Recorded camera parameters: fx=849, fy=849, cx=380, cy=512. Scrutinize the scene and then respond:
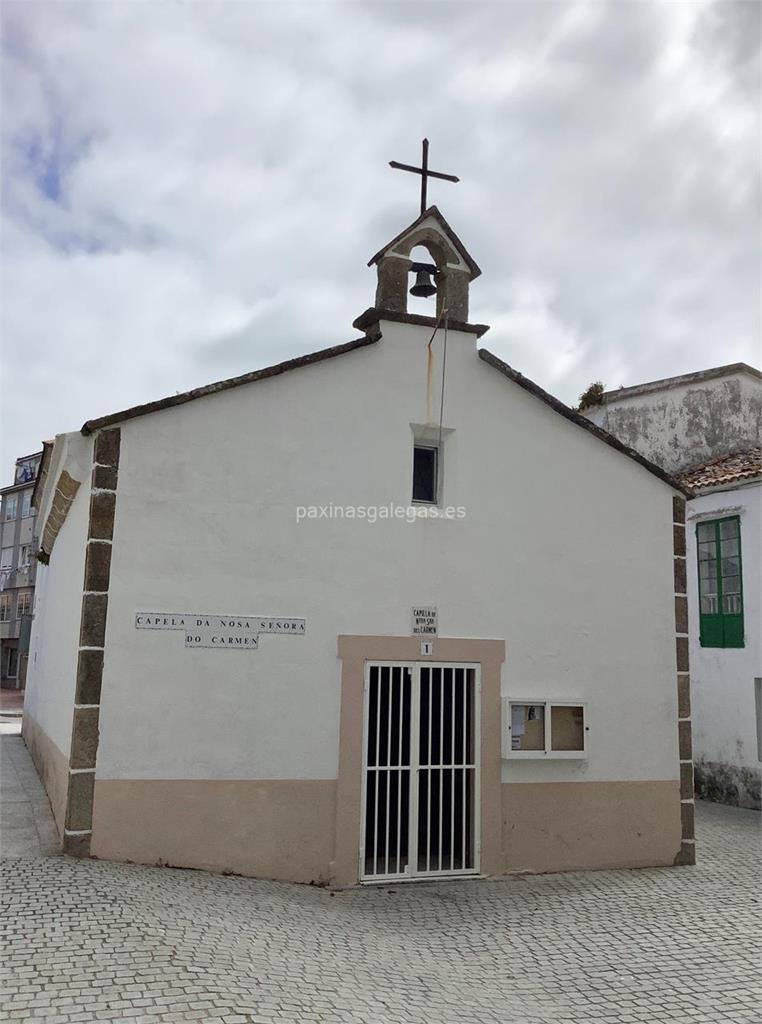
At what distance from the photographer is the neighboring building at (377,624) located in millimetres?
7500

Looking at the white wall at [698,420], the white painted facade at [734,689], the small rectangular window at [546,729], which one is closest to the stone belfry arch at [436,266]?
the small rectangular window at [546,729]

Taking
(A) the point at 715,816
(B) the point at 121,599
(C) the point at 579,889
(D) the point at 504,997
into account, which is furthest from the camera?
(A) the point at 715,816

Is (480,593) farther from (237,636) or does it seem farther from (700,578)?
(700,578)

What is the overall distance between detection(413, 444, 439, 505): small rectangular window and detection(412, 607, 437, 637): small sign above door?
1180mm

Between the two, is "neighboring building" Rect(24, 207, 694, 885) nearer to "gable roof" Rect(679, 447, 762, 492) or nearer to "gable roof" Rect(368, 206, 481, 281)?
"gable roof" Rect(368, 206, 481, 281)

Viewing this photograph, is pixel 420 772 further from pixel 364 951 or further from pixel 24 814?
pixel 24 814

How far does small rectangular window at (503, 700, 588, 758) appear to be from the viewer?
8625mm

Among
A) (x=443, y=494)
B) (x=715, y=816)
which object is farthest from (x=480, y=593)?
(x=715, y=816)

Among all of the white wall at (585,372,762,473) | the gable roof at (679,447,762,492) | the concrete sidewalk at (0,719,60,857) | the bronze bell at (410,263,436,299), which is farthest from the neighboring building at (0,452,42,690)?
the bronze bell at (410,263,436,299)

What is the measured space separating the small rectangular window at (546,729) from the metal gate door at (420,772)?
1.42 ft

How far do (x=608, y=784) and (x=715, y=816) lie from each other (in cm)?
453

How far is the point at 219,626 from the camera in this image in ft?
25.5

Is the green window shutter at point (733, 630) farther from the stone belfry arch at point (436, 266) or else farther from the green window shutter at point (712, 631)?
the stone belfry arch at point (436, 266)

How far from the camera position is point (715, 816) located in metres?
12.4
